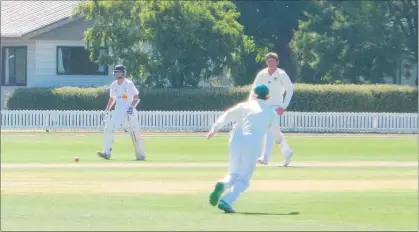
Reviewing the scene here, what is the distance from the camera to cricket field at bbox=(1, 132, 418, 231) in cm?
1171

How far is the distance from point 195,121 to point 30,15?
1258 centimetres

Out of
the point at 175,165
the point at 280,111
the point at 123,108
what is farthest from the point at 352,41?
the point at 280,111

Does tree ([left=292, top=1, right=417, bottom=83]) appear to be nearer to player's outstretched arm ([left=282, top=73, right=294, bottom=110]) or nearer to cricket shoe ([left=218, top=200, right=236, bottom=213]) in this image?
player's outstretched arm ([left=282, top=73, right=294, bottom=110])

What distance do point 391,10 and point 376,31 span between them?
112cm

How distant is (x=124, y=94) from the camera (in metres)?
21.8

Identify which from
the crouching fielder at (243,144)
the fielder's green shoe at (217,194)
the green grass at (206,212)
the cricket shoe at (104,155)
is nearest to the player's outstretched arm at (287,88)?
the green grass at (206,212)

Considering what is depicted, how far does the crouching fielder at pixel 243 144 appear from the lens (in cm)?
1277

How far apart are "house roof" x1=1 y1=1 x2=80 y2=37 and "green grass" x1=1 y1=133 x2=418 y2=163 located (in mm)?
12553

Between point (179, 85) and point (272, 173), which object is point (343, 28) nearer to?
point (179, 85)

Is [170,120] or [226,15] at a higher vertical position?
[226,15]

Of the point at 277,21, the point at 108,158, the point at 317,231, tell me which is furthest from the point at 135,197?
the point at 277,21

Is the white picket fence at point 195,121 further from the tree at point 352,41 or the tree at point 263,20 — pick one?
the tree at point 263,20

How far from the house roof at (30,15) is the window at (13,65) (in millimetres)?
1062

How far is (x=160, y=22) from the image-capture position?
40.2 meters
